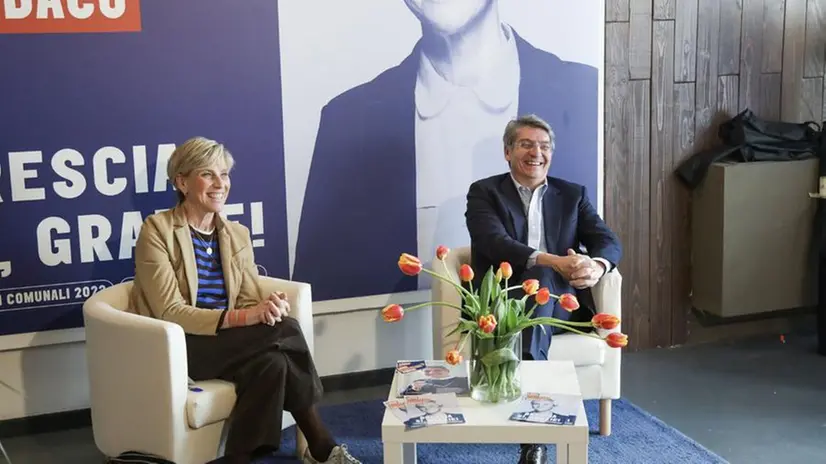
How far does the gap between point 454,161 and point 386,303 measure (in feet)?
2.15

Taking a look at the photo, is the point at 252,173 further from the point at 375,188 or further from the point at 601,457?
the point at 601,457

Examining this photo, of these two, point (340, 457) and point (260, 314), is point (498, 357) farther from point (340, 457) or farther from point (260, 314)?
point (260, 314)

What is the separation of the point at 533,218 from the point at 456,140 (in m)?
0.54

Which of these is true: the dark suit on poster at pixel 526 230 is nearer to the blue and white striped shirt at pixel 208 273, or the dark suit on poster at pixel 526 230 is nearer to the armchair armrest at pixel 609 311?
the armchair armrest at pixel 609 311

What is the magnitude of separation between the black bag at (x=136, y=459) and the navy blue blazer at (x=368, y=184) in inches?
41.8

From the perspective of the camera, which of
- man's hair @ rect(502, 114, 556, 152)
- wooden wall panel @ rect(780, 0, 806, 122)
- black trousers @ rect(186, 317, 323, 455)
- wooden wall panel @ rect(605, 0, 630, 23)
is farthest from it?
wooden wall panel @ rect(780, 0, 806, 122)

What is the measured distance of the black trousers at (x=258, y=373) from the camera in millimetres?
2877

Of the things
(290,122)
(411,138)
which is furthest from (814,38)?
(290,122)

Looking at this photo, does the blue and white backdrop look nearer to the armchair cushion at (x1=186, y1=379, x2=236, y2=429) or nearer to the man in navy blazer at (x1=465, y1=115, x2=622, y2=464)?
the man in navy blazer at (x1=465, y1=115, x2=622, y2=464)

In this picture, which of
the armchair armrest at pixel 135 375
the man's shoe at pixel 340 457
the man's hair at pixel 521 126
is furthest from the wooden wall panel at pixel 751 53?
the armchair armrest at pixel 135 375

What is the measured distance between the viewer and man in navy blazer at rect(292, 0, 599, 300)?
12.1 feet

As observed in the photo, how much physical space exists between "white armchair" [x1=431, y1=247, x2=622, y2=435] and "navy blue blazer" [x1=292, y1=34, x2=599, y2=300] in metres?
0.45

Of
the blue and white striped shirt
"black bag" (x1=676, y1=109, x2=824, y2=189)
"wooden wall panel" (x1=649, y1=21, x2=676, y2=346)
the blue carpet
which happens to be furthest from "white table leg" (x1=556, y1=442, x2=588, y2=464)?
"black bag" (x1=676, y1=109, x2=824, y2=189)

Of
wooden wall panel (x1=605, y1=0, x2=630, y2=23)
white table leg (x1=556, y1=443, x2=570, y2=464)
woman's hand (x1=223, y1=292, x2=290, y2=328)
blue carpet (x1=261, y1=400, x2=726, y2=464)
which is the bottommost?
blue carpet (x1=261, y1=400, x2=726, y2=464)
